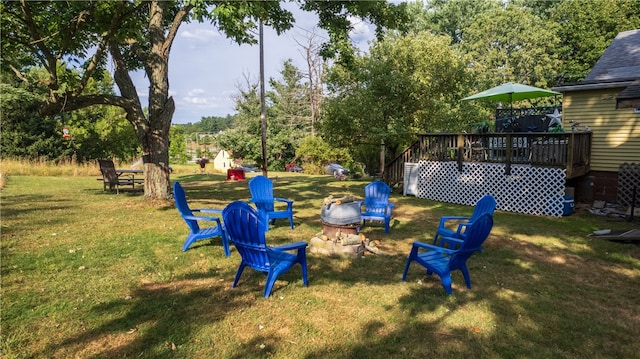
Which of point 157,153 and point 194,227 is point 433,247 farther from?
point 157,153

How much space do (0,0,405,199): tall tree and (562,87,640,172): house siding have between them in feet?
20.6

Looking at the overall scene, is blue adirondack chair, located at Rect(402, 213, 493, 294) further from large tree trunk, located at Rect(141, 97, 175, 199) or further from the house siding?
the house siding

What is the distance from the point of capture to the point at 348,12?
38.4ft

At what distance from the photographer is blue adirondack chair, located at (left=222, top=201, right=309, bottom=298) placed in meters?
3.88

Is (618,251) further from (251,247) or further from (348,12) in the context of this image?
(348,12)

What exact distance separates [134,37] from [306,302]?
8.20 m

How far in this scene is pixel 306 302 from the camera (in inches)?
154

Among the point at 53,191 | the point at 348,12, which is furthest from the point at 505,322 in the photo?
the point at 53,191

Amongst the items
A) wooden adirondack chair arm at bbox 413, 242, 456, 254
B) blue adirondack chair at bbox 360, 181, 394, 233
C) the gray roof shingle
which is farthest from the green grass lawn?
the gray roof shingle

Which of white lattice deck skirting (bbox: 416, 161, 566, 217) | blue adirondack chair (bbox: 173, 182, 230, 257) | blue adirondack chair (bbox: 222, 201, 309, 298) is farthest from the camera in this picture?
white lattice deck skirting (bbox: 416, 161, 566, 217)

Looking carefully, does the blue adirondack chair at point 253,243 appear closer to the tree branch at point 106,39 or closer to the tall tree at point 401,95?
the tree branch at point 106,39

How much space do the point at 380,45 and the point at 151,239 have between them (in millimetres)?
14086

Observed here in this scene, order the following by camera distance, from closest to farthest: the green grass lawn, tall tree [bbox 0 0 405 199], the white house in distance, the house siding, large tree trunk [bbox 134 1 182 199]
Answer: the green grass lawn < tall tree [bbox 0 0 405 199] < large tree trunk [bbox 134 1 182 199] < the house siding < the white house in distance

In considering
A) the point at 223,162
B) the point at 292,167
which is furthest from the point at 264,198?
the point at 223,162
